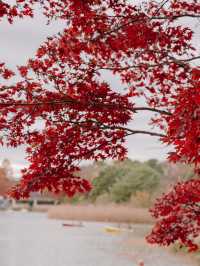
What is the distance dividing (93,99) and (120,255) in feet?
75.5

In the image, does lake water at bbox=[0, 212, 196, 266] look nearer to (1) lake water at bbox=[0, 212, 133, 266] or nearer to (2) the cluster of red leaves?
(1) lake water at bbox=[0, 212, 133, 266]

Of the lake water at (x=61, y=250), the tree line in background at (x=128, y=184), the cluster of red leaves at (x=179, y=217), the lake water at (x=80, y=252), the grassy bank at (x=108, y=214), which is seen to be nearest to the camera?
the cluster of red leaves at (x=179, y=217)

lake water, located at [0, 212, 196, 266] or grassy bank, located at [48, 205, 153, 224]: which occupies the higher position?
grassy bank, located at [48, 205, 153, 224]

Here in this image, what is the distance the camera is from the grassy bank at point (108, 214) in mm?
60431

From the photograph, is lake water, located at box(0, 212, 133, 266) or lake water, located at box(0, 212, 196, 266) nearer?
lake water, located at box(0, 212, 196, 266)

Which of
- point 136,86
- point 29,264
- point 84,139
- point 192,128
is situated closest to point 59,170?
point 84,139

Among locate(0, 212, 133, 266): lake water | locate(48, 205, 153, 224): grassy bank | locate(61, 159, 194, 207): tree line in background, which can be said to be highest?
locate(61, 159, 194, 207): tree line in background

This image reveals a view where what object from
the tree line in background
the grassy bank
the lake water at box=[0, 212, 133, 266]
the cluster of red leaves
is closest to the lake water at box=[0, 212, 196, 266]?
the lake water at box=[0, 212, 133, 266]

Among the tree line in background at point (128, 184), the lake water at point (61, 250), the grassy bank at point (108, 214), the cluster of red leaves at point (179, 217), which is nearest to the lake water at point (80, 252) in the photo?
the lake water at point (61, 250)

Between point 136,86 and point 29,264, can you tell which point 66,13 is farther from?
point 29,264

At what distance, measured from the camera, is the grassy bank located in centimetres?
6043

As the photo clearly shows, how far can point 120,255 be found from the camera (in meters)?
31.4

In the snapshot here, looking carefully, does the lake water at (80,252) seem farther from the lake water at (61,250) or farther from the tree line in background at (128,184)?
the tree line in background at (128,184)

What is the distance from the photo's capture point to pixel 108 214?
64.8 meters
